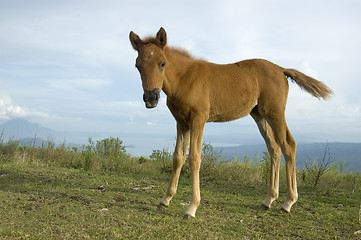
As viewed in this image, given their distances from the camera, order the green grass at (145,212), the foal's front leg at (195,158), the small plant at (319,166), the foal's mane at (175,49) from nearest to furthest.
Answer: the green grass at (145,212)
the foal's front leg at (195,158)
the foal's mane at (175,49)
the small plant at (319,166)

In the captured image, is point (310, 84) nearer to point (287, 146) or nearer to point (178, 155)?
point (287, 146)

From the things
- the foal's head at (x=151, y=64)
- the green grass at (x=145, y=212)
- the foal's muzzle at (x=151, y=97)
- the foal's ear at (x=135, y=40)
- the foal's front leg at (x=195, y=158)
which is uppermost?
the foal's ear at (x=135, y=40)

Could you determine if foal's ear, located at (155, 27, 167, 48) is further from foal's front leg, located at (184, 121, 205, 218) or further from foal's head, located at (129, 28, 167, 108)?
foal's front leg, located at (184, 121, 205, 218)

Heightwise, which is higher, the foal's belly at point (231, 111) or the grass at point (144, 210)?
the foal's belly at point (231, 111)

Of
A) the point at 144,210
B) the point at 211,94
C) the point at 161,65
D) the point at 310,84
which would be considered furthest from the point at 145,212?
the point at 310,84

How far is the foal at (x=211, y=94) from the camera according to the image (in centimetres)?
566

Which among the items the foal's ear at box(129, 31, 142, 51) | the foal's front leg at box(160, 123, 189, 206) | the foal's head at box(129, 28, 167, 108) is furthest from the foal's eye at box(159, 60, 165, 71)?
the foal's front leg at box(160, 123, 189, 206)

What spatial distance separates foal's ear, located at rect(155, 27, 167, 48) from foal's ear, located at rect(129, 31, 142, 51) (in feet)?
1.02

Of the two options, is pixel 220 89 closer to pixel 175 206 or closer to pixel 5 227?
pixel 175 206

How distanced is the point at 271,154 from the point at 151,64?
10.5ft

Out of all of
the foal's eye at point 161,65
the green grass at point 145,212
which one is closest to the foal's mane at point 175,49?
the foal's eye at point 161,65

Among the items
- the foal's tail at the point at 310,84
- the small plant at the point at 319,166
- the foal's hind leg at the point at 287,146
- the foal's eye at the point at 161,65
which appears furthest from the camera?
the small plant at the point at 319,166

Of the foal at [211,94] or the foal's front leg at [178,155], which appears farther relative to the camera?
the foal's front leg at [178,155]

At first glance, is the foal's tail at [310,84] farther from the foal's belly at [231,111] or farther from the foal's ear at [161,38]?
the foal's ear at [161,38]
